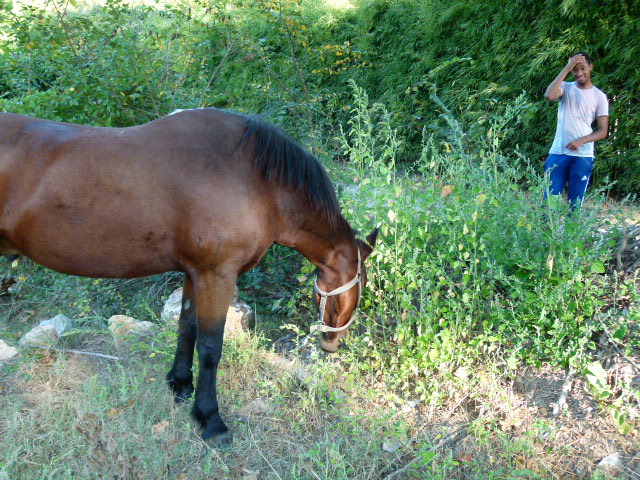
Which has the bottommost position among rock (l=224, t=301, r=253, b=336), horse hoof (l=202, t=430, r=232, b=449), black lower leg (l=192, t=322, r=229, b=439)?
rock (l=224, t=301, r=253, b=336)

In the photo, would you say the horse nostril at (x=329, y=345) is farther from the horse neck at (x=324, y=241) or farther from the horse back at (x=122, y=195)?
the horse back at (x=122, y=195)

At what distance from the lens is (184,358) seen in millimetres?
3346

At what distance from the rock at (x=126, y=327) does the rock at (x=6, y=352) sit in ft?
2.19

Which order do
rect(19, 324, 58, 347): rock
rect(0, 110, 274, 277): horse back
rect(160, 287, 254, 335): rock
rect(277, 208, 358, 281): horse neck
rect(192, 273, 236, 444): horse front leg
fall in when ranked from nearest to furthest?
rect(0, 110, 274, 277): horse back
rect(192, 273, 236, 444): horse front leg
rect(277, 208, 358, 281): horse neck
rect(19, 324, 58, 347): rock
rect(160, 287, 254, 335): rock

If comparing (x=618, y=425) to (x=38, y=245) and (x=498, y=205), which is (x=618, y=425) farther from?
(x=38, y=245)

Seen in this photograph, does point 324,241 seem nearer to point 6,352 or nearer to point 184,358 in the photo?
point 184,358

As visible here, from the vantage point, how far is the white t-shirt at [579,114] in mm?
4902

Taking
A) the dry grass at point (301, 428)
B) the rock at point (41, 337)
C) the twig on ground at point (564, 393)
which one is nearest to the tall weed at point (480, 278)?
the twig on ground at point (564, 393)

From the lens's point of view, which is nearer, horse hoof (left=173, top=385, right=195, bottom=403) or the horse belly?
the horse belly

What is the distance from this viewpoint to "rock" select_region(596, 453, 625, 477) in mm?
2498

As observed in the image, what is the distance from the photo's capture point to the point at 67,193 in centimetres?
267

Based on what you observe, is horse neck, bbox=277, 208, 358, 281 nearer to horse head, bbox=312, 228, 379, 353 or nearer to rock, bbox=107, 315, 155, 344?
horse head, bbox=312, 228, 379, 353

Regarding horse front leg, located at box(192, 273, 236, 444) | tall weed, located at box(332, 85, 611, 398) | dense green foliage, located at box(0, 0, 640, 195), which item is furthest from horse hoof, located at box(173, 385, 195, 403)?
dense green foliage, located at box(0, 0, 640, 195)

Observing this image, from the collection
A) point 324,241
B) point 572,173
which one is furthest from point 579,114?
point 324,241
